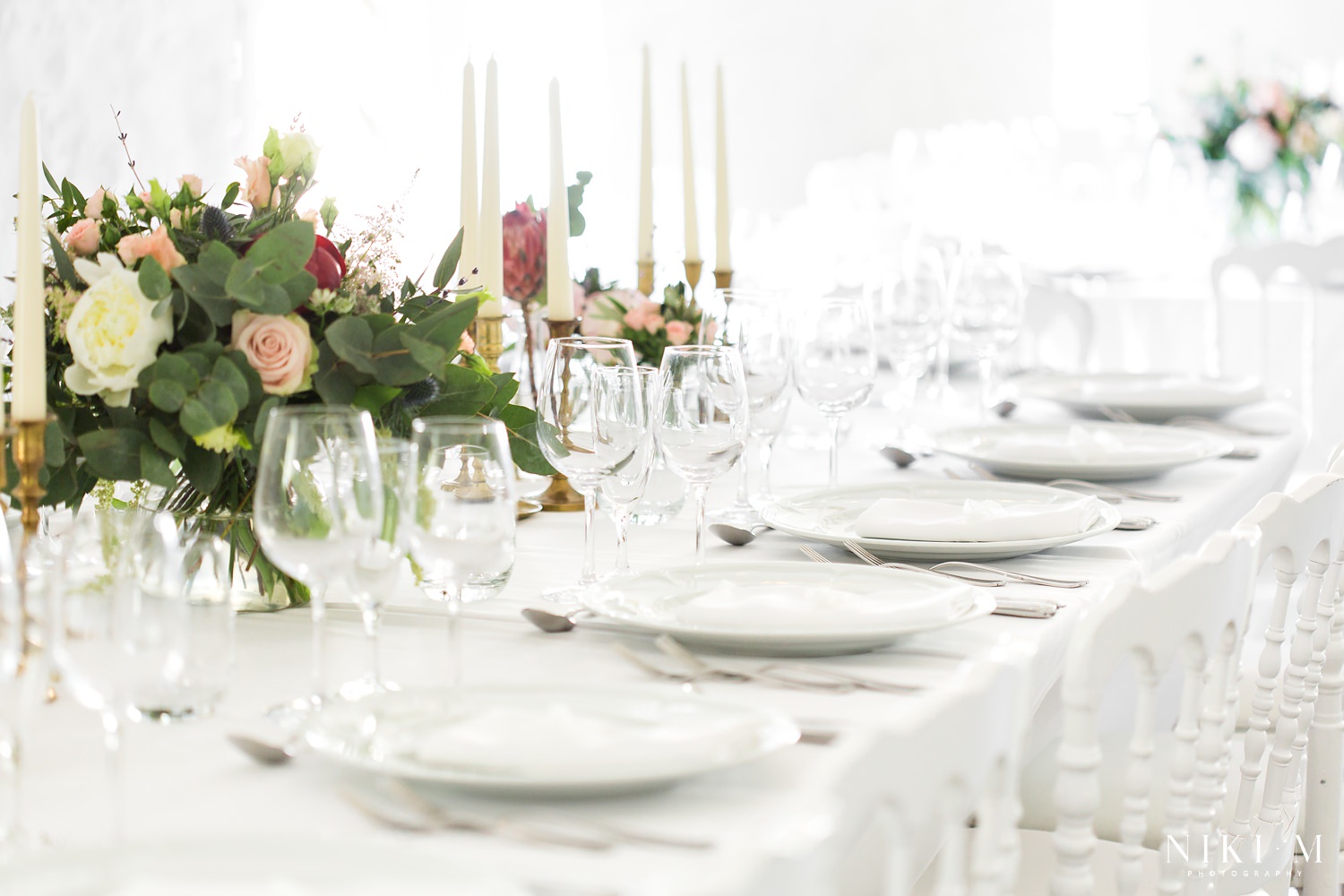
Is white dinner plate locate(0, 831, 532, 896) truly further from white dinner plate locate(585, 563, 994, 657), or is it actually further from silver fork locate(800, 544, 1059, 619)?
silver fork locate(800, 544, 1059, 619)

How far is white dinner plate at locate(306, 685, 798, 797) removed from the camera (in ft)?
2.61

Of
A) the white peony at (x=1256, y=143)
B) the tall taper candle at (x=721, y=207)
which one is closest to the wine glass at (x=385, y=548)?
the tall taper candle at (x=721, y=207)

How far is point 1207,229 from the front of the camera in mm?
5035

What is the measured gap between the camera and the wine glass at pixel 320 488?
905 mm

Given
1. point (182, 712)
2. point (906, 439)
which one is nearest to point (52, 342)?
point (182, 712)

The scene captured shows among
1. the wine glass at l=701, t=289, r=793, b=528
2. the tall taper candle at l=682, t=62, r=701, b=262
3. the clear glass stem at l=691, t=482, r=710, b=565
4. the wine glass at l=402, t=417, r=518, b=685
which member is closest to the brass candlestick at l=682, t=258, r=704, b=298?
Answer: the tall taper candle at l=682, t=62, r=701, b=262

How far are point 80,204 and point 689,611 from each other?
664 mm

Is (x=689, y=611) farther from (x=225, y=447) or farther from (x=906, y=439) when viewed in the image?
(x=906, y=439)

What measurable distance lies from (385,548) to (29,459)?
275 mm

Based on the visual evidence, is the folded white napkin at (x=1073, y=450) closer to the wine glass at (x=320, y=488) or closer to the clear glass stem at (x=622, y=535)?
the clear glass stem at (x=622, y=535)

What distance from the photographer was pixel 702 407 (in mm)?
→ 1276

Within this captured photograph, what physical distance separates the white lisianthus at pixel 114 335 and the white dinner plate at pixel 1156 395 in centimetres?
162

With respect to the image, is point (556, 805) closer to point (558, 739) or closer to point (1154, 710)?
point (558, 739)

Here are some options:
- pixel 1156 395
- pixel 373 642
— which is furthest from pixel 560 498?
pixel 1156 395
